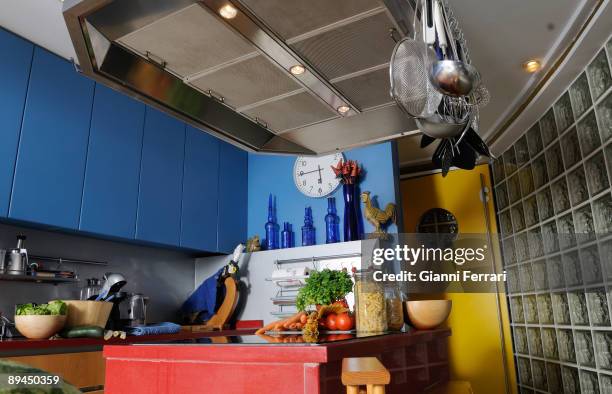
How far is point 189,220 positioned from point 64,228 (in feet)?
2.81

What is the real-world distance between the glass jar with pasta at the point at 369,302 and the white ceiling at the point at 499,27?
4.42 feet

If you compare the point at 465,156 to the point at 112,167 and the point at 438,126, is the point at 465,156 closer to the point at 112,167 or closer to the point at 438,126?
the point at 438,126

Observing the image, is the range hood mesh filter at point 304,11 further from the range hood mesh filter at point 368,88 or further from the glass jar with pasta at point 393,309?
the glass jar with pasta at point 393,309

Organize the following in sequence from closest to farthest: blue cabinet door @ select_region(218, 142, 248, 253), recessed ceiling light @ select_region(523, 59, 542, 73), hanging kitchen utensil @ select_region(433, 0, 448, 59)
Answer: hanging kitchen utensil @ select_region(433, 0, 448, 59), recessed ceiling light @ select_region(523, 59, 542, 73), blue cabinet door @ select_region(218, 142, 248, 253)

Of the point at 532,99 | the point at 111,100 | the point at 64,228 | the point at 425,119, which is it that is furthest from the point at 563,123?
the point at 64,228

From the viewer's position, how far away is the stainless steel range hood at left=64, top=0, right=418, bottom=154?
122 cm

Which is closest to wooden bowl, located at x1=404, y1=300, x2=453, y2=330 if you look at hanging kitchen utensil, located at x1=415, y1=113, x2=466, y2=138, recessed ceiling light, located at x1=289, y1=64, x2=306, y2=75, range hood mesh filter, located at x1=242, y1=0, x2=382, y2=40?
hanging kitchen utensil, located at x1=415, y1=113, x2=466, y2=138

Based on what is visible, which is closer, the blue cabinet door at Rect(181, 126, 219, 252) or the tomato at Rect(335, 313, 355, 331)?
the tomato at Rect(335, 313, 355, 331)

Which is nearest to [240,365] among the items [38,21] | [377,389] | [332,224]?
[377,389]

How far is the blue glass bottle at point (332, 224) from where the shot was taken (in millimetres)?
3057

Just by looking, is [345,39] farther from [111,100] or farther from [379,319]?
[111,100]

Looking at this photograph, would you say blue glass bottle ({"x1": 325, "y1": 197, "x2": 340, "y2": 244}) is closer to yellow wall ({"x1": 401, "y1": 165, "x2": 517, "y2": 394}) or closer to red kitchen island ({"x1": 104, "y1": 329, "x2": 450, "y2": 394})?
yellow wall ({"x1": 401, "y1": 165, "x2": 517, "y2": 394})

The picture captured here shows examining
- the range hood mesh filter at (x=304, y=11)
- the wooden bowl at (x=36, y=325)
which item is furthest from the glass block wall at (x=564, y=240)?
the wooden bowl at (x=36, y=325)

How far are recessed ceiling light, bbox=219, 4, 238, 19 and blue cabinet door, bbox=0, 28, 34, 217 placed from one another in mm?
1476
